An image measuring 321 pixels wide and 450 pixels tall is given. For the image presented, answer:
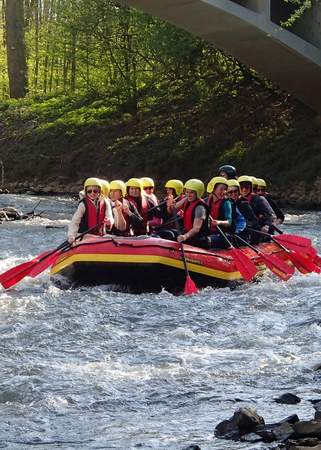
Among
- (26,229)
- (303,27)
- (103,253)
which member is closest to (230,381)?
(103,253)

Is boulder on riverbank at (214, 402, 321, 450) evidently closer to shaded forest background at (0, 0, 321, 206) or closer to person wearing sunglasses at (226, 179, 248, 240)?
person wearing sunglasses at (226, 179, 248, 240)

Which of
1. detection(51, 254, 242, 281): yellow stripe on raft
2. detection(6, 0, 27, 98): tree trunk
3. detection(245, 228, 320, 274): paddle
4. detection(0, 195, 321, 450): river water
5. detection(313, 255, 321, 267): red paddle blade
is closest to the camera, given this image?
detection(0, 195, 321, 450): river water

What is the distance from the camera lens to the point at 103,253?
1054 cm

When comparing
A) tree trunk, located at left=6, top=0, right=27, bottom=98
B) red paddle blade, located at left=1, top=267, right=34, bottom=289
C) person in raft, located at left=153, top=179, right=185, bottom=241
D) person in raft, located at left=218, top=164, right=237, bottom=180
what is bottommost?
red paddle blade, located at left=1, top=267, right=34, bottom=289

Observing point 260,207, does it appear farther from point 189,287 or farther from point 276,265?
point 189,287

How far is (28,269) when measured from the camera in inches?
439

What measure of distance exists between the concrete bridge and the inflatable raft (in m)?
8.32

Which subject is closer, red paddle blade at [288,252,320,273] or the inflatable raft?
the inflatable raft

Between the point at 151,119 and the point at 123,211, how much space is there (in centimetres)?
1610

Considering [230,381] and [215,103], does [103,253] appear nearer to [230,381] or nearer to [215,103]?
[230,381]

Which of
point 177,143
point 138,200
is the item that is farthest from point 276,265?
point 177,143

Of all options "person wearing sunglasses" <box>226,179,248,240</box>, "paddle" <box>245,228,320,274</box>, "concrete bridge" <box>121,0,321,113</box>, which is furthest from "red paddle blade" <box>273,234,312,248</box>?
"concrete bridge" <box>121,0,321,113</box>

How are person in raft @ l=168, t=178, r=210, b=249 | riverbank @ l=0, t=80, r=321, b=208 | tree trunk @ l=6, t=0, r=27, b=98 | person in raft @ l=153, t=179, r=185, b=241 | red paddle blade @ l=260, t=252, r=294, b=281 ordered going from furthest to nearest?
1. tree trunk @ l=6, t=0, r=27, b=98
2. riverbank @ l=0, t=80, r=321, b=208
3. person in raft @ l=153, t=179, r=185, b=241
4. red paddle blade @ l=260, t=252, r=294, b=281
5. person in raft @ l=168, t=178, r=210, b=249

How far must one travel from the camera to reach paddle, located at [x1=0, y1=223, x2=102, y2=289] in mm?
11039
